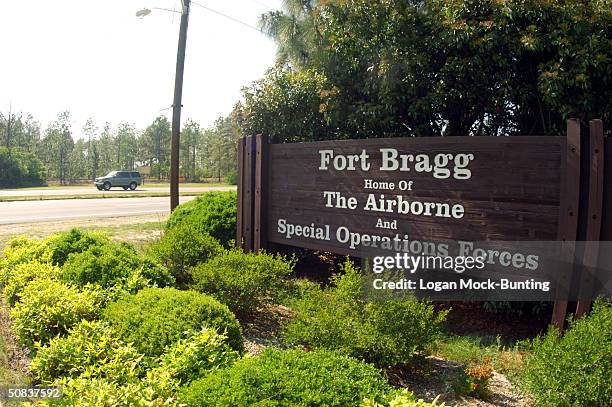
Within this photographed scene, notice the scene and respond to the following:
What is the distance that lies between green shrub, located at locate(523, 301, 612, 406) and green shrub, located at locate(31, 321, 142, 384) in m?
2.74

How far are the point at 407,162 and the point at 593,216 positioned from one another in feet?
6.52

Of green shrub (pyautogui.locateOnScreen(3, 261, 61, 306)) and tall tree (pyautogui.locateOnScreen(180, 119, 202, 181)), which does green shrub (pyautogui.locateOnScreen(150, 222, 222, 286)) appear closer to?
green shrub (pyautogui.locateOnScreen(3, 261, 61, 306))

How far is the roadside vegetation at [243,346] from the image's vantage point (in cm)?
295

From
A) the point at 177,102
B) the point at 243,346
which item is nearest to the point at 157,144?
the point at 177,102

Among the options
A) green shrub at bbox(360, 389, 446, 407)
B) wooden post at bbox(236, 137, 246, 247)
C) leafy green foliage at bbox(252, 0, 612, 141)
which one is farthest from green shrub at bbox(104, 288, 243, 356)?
leafy green foliage at bbox(252, 0, 612, 141)

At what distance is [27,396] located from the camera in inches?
138

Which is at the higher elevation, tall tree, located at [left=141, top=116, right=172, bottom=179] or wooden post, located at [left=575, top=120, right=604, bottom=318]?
tall tree, located at [left=141, top=116, right=172, bottom=179]

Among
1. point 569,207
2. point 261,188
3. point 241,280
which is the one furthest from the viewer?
point 261,188

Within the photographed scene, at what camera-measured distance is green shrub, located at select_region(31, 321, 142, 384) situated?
3574mm

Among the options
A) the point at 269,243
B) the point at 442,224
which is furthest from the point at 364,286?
the point at 269,243

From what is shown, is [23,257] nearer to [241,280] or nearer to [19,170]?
[241,280]

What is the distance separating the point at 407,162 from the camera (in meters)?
5.82

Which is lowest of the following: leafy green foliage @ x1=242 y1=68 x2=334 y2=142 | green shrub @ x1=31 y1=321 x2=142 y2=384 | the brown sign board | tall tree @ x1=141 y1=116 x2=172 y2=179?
green shrub @ x1=31 y1=321 x2=142 y2=384

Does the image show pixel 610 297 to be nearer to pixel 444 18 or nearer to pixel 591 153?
pixel 591 153
